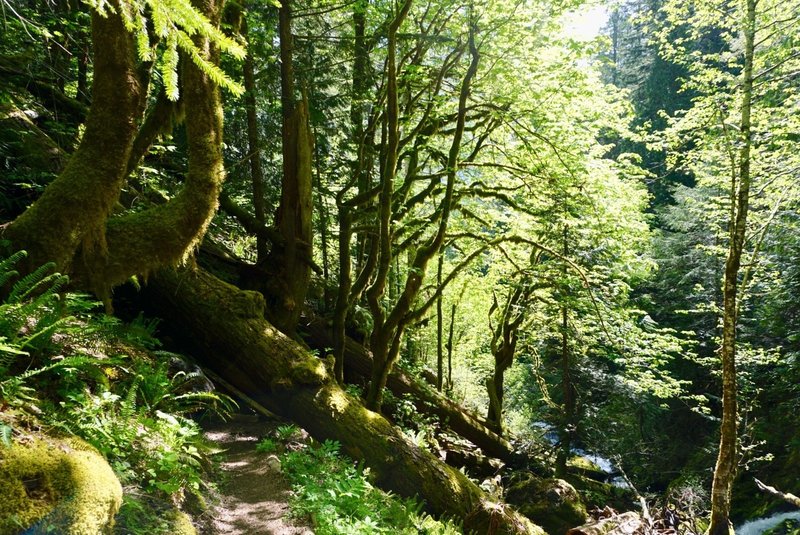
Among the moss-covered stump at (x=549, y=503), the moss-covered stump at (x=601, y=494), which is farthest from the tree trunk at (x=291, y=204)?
the moss-covered stump at (x=601, y=494)

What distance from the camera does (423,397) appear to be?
40.0ft

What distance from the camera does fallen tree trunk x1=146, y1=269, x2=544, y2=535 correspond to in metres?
6.64

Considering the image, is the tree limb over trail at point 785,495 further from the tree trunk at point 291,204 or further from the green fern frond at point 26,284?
the green fern frond at point 26,284

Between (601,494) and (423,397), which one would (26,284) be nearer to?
(423,397)

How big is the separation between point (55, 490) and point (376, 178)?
13925 mm

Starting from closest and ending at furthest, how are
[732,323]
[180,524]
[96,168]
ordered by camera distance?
1. [180,524]
2. [96,168]
3. [732,323]

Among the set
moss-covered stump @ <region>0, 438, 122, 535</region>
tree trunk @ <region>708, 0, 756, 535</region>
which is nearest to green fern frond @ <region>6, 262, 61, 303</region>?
moss-covered stump @ <region>0, 438, 122, 535</region>

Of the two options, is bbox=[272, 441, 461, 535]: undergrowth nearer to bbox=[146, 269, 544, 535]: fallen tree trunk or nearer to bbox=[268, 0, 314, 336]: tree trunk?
bbox=[146, 269, 544, 535]: fallen tree trunk

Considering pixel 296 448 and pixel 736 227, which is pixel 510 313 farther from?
pixel 296 448

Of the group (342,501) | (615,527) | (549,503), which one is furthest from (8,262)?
(549,503)

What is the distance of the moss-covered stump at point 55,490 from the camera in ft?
7.82

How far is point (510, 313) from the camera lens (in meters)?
15.1

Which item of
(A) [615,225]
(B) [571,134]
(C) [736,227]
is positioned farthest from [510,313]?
(C) [736,227]

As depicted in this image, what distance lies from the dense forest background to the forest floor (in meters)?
0.85
